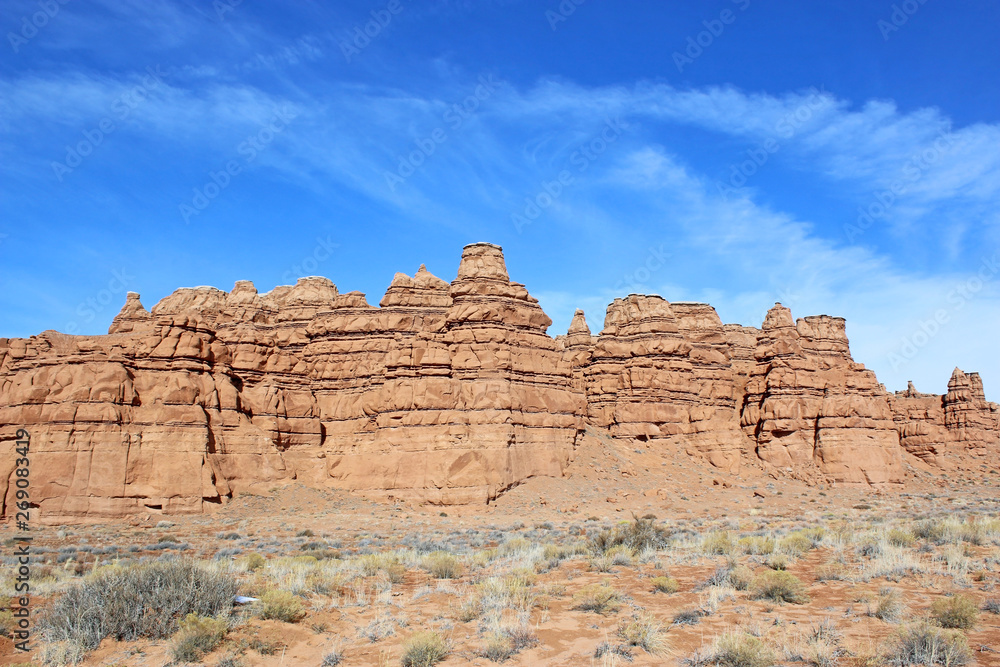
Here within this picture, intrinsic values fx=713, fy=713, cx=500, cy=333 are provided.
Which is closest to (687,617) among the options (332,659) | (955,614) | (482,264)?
(955,614)

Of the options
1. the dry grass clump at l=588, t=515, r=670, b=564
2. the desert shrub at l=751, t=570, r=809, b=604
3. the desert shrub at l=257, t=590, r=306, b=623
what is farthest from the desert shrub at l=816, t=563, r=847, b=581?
the desert shrub at l=257, t=590, r=306, b=623

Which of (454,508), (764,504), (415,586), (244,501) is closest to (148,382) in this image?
(244,501)

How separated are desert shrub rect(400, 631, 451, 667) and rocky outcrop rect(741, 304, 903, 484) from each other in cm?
4267

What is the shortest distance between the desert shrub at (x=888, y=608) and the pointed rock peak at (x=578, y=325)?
2043 inches

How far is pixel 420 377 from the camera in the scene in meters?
39.6

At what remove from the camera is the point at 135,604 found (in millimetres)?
11820

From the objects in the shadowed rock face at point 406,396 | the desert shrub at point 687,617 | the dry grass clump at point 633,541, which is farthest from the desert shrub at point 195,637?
the shadowed rock face at point 406,396

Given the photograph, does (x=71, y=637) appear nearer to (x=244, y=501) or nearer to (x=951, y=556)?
(x=951, y=556)

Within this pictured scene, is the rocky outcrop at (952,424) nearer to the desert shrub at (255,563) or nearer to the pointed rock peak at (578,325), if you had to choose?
the pointed rock peak at (578,325)

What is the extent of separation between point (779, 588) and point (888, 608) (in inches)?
79.0

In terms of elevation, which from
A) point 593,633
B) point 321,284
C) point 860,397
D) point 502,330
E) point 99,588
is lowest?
point 593,633

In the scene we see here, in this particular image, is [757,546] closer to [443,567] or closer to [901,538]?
[901,538]

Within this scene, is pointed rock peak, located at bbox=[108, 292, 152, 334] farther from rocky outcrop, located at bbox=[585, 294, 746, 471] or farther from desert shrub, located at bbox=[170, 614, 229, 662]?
desert shrub, located at bbox=[170, 614, 229, 662]

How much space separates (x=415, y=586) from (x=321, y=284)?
42.8 metres
